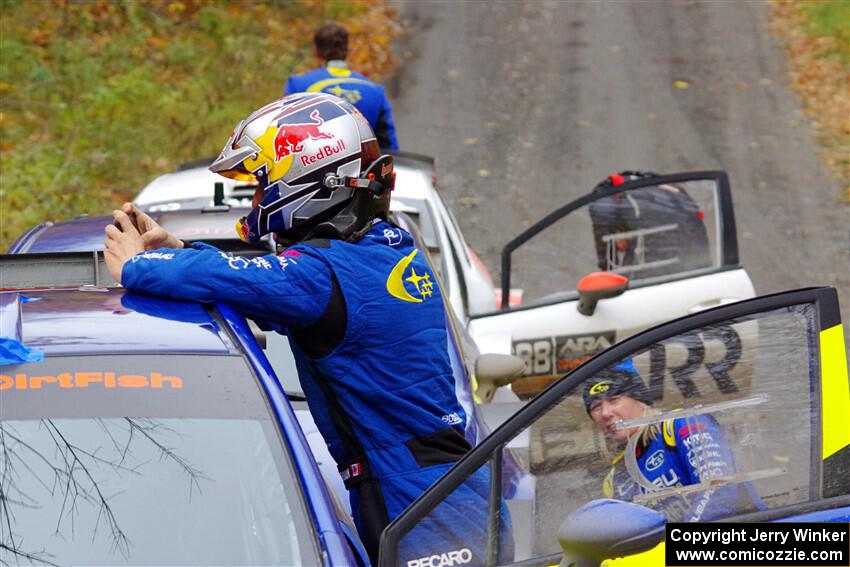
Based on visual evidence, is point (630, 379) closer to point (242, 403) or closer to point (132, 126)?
point (242, 403)

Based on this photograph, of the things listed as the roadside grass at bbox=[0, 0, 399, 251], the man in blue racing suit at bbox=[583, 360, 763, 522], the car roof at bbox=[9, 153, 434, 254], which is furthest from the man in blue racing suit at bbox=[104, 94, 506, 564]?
the roadside grass at bbox=[0, 0, 399, 251]

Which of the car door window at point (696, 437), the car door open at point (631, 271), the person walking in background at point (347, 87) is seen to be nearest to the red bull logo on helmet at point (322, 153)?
the car door window at point (696, 437)

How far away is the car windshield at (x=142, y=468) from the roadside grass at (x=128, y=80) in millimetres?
7081

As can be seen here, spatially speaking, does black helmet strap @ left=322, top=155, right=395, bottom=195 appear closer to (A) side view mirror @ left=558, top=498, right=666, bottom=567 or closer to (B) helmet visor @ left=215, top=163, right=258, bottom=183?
(B) helmet visor @ left=215, top=163, right=258, bottom=183

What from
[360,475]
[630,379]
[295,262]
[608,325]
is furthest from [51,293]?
[608,325]

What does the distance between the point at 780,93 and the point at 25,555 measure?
14678 mm

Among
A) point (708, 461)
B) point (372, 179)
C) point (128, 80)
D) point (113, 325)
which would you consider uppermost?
point (128, 80)

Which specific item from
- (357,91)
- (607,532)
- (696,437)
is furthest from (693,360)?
(357,91)

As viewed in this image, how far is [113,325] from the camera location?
3.37m

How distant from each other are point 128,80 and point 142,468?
11.0 m

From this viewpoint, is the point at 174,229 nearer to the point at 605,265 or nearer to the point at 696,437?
the point at 605,265

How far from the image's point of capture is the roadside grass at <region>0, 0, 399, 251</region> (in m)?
11.6

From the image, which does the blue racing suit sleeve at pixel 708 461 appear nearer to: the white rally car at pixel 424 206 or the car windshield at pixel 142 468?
the car windshield at pixel 142 468

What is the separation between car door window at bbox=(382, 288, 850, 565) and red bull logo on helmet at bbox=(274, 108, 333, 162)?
3.64 feet
